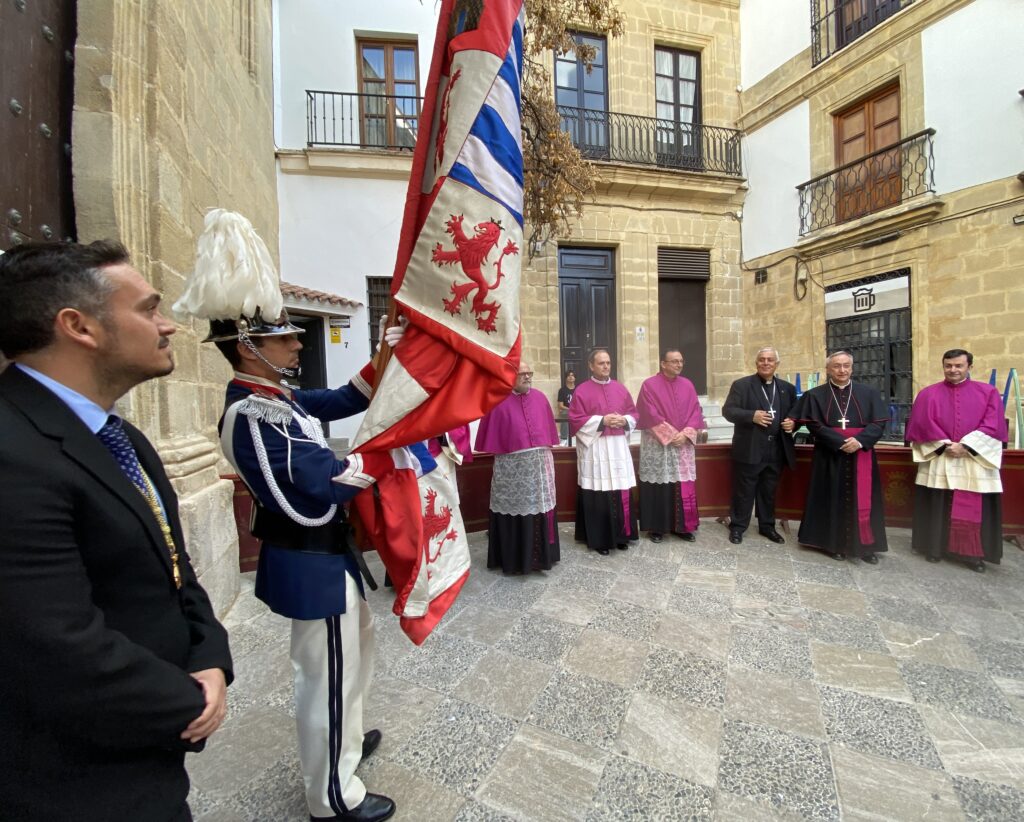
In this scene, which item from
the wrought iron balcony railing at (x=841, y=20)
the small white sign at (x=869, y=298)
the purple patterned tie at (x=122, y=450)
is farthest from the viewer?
the wrought iron balcony railing at (x=841, y=20)

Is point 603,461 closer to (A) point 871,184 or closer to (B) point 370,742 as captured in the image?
(B) point 370,742

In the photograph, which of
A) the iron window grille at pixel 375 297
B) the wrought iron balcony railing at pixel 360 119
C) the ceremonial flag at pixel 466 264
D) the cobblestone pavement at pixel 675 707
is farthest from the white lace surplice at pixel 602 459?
the wrought iron balcony railing at pixel 360 119

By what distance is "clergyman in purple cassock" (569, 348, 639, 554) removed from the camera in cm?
453

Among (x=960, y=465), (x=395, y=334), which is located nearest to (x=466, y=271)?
(x=395, y=334)

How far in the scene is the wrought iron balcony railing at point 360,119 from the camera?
27.3ft

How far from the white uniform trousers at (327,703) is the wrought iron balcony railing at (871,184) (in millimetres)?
11132

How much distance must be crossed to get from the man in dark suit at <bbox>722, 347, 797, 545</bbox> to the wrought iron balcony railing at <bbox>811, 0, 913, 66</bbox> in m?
9.00

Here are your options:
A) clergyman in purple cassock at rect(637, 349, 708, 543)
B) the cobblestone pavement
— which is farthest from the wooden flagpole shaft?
clergyman in purple cassock at rect(637, 349, 708, 543)

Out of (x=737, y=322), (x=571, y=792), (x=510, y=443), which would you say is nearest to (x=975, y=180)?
(x=737, y=322)

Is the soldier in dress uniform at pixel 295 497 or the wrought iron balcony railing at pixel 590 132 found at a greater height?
the wrought iron balcony railing at pixel 590 132

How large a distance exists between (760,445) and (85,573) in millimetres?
5074

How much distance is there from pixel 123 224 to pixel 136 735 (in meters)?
2.76

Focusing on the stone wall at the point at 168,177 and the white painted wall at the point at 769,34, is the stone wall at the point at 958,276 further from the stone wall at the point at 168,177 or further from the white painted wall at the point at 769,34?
the stone wall at the point at 168,177

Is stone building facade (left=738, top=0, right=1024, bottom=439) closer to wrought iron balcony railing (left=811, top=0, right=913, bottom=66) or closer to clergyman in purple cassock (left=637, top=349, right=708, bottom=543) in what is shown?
wrought iron balcony railing (left=811, top=0, right=913, bottom=66)
